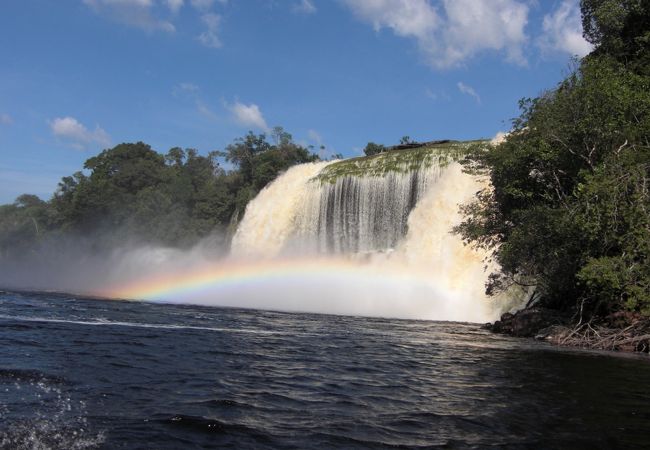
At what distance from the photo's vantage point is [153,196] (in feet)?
205

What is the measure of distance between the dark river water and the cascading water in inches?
448

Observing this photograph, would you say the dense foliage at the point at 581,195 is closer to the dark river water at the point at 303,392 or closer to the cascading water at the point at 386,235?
the dark river water at the point at 303,392

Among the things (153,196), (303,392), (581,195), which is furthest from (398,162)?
(153,196)

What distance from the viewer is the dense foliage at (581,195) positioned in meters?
15.3

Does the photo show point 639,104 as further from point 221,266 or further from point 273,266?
point 221,266

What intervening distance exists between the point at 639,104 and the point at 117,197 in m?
62.2

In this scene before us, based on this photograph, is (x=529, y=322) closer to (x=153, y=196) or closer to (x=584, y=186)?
(x=584, y=186)

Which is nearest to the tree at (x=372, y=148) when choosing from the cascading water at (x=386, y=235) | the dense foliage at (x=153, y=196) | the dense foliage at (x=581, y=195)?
the dense foliage at (x=153, y=196)

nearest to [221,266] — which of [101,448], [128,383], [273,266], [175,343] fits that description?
[273,266]

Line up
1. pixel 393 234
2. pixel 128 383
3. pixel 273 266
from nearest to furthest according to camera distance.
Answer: pixel 128 383 < pixel 393 234 < pixel 273 266

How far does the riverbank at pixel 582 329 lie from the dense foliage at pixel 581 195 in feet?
1.63

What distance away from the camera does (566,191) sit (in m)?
19.7

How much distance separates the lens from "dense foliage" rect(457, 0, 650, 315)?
601 inches

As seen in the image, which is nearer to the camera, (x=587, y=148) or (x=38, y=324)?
(x=38, y=324)
